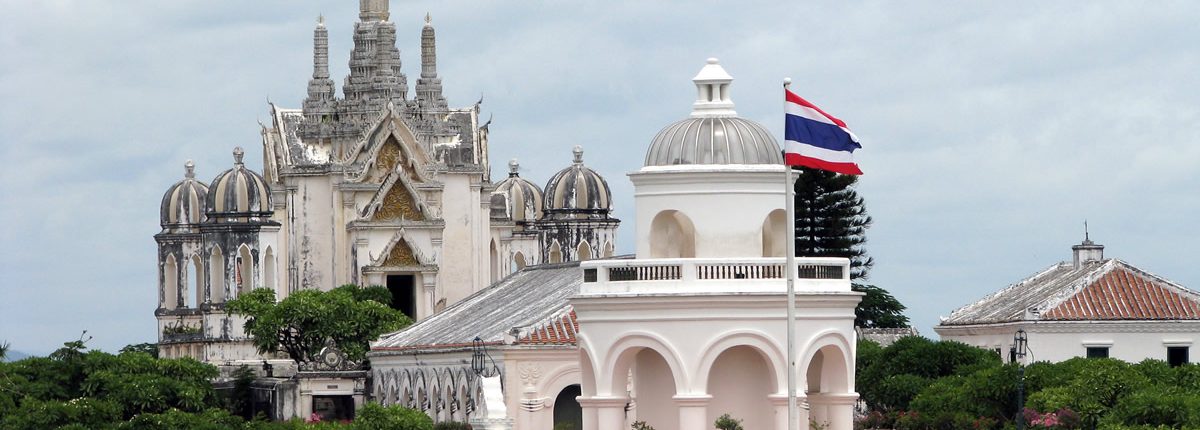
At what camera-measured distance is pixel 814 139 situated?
52625 millimetres

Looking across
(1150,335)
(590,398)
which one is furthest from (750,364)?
(1150,335)

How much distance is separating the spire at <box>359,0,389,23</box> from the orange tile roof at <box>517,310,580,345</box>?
4401 centimetres

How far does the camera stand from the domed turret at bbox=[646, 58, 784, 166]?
5328cm

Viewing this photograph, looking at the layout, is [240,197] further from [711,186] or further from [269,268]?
[711,186]

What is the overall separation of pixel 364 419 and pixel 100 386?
11927mm

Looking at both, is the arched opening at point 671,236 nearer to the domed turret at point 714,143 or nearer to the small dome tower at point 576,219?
the domed turret at point 714,143

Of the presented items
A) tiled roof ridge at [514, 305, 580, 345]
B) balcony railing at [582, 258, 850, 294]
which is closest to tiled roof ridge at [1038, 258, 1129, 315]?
tiled roof ridge at [514, 305, 580, 345]

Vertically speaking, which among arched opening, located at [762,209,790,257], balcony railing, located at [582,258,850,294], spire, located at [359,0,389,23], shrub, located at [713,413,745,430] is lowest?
shrub, located at [713,413,745,430]

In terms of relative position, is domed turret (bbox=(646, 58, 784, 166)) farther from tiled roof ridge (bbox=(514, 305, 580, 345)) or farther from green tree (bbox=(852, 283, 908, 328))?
green tree (bbox=(852, 283, 908, 328))

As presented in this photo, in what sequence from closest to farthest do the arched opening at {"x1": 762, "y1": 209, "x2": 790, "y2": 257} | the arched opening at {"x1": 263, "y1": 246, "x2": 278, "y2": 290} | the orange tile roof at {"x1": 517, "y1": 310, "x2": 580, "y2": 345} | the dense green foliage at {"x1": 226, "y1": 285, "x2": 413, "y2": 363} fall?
the arched opening at {"x1": 762, "y1": 209, "x2": 790, "y2": 257}
the orange tile roof at {"x1": 517, "y1": 310, "x2": 580, "y2": 345}
the dense green foliage at {"x1": 226, "y1": 285, "x2": 413, "y2": 363}
the arched opening at {"x1": 263, "y1": 246, "x2": 278, "y2": 290}

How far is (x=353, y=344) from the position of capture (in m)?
94.4

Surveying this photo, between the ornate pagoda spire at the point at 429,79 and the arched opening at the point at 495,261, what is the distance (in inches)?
236

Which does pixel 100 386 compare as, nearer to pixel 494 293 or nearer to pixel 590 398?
pixel 494 293

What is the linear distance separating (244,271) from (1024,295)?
2969cm
